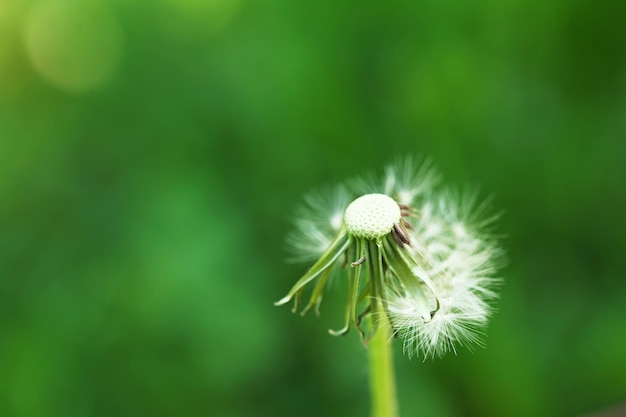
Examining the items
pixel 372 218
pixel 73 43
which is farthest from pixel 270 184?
pixel 372 218

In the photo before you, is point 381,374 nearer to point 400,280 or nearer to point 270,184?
point 400,280

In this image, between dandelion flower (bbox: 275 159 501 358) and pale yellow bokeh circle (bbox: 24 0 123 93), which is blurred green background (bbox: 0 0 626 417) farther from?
dandelion flower (bbox: 275 159 501 358)

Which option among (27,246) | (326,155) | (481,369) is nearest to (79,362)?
(27,246)

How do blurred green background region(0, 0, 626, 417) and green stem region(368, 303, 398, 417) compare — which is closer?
green stem region(368, 303, 398, 417)

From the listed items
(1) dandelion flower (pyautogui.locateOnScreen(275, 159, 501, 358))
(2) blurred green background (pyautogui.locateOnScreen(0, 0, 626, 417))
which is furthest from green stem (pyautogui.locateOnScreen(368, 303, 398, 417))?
(2) blurred green background (pyautogui.locateOnScreen(0, 0, 626, 417))

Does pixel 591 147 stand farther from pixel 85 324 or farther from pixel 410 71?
pixel 85 324
